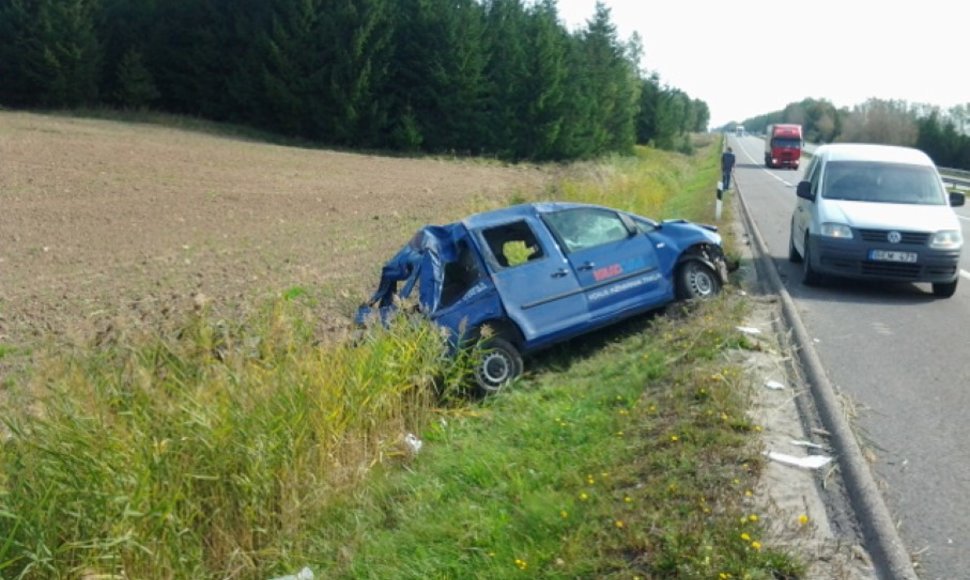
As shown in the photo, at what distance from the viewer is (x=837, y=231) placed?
450 inches

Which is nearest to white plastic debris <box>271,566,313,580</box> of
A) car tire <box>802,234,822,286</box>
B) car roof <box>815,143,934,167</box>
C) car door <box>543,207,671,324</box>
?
car door <box>543,207,671,324</box>

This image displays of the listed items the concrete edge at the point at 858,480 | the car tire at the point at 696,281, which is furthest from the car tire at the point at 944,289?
the concrete edge at the point at 858,480

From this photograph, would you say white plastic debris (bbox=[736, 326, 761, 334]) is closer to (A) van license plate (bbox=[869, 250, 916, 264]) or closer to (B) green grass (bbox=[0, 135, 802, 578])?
(B) green grass (bbox=[0, 135, 802, 578])

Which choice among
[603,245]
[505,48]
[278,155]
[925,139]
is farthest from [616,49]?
[603,245]

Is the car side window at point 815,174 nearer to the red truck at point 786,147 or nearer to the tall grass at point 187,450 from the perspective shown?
the tall grass at point 187,450

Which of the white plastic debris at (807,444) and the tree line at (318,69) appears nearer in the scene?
the white plastic debris at (807,444)

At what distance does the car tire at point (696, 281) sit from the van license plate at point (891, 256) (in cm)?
202

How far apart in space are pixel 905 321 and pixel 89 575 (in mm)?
8377

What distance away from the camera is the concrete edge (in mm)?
4348

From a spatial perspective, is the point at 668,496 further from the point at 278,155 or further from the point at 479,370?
the point at 278,155

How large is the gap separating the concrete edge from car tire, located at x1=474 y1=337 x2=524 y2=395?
272 cm

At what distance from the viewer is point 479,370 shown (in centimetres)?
914

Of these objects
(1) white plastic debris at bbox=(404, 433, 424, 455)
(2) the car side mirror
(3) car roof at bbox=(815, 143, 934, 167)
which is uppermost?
(3) car roof at bbox=(815, 143, 934, 167)

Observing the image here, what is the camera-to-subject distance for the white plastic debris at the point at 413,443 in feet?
24.8
